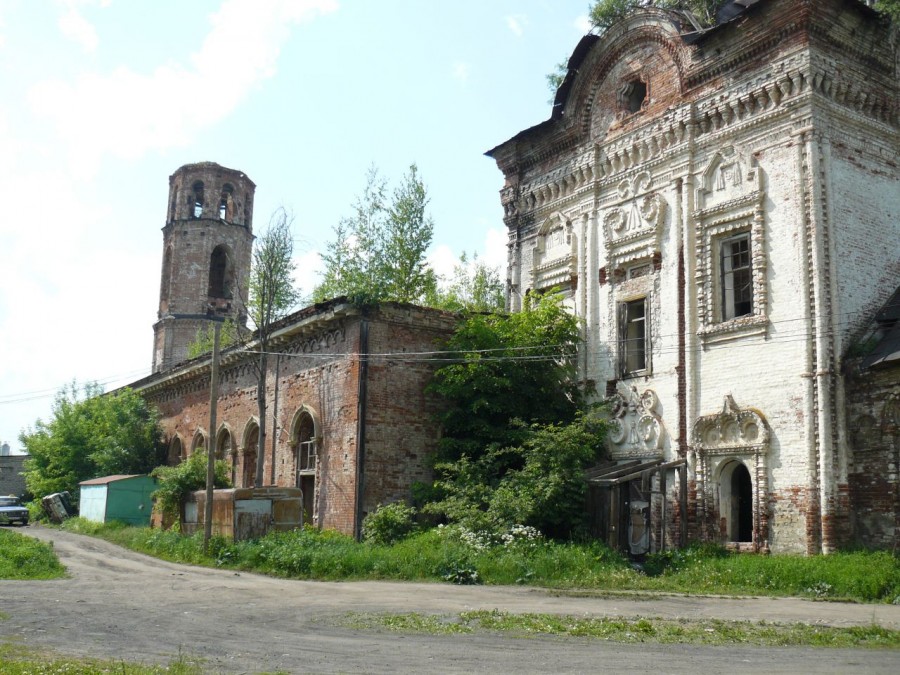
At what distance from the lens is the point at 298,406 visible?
23172 millimetres

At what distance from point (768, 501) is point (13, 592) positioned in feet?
43.0

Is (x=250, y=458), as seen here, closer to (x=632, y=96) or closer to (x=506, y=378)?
(x=506, y=378)

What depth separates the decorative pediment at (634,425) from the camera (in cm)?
1874

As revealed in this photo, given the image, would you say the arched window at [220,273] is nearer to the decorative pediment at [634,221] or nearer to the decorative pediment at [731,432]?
the decorative pediment at [634,221]

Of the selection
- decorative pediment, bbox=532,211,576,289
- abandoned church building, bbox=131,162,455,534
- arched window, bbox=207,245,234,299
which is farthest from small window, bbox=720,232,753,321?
arched window, bbox=207,245,234,299

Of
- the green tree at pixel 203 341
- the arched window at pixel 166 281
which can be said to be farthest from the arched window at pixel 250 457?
the arched window at pixel 166 281

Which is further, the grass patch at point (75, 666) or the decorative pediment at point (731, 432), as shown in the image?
the decorative pediment at point (731, 432)

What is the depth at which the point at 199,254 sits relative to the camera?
147 feet

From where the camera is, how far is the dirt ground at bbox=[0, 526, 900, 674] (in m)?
8.14

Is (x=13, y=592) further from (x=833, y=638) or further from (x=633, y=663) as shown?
(x=833, y=638)

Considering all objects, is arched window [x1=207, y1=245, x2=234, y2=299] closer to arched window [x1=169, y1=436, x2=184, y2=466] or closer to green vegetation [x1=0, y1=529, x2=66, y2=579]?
arched window [x1=169, y1=436, x2=184, y2=466]

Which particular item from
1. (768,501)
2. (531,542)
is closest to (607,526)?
(531,542)

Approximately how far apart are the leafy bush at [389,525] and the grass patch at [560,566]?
288mm

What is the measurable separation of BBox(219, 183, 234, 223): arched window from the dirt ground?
99.9 feet
